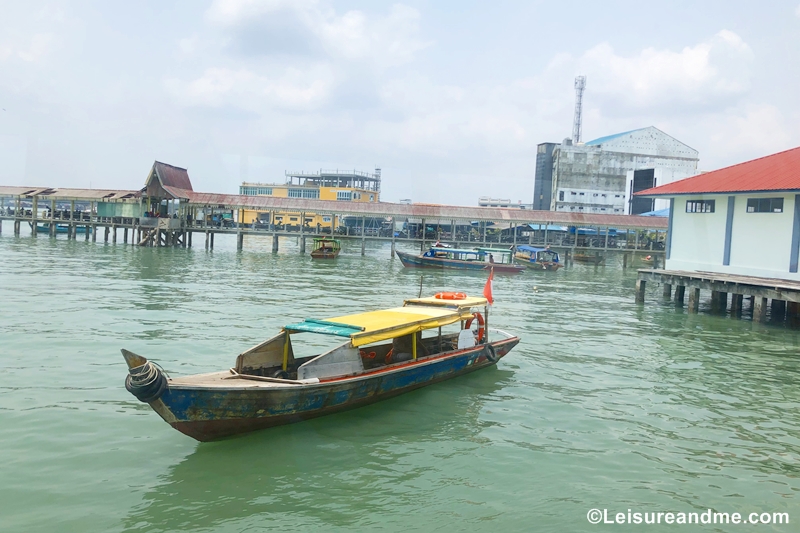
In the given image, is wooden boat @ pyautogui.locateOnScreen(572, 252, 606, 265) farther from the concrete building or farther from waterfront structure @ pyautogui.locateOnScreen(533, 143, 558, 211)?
waterfront structure @ pyautogui.locateOnScreen(533, 143, 558, 211)

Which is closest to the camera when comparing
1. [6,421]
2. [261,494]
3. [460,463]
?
[261,494]

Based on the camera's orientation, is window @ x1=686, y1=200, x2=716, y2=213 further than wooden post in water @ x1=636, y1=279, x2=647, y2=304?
No

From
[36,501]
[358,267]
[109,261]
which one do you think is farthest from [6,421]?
[358,267]

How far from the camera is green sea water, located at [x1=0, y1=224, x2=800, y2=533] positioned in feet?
24.2

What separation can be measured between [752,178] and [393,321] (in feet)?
62.2

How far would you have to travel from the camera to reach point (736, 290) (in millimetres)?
21547

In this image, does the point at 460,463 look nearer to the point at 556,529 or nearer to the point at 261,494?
the point at 556,529

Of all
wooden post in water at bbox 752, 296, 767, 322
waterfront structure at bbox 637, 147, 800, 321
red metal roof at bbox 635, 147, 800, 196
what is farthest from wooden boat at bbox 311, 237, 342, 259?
wooden post in water at bbox 752, 296, 767, 322

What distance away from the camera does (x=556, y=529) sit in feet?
23.5

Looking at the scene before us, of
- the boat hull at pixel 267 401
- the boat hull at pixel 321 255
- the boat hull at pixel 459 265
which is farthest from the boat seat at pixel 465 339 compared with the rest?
the boat hull at pixel 321 255

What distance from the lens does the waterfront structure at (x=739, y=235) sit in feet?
71.5

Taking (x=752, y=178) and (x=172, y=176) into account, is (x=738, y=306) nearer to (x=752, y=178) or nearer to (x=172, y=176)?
(x=752, y=178)

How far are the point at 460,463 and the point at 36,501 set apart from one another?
5.03 metres

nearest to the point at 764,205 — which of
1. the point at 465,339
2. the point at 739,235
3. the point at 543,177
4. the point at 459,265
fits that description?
the point at 739,235
